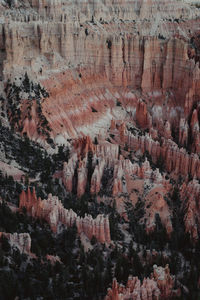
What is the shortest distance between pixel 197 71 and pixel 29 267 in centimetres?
3316

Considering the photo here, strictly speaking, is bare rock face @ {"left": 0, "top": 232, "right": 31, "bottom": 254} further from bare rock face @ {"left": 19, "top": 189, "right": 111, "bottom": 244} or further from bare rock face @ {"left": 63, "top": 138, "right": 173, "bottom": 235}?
bare rock face @ {"left": 63, "top": 138, "right": 173, "bottom": 235}

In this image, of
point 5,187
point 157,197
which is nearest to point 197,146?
point 157,197

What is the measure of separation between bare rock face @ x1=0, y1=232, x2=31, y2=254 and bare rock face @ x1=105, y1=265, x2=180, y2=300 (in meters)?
5.16

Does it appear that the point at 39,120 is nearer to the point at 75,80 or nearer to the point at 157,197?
the point at 75,80

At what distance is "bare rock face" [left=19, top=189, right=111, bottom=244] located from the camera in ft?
98.5

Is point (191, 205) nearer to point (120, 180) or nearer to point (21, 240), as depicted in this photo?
point (120, 180)

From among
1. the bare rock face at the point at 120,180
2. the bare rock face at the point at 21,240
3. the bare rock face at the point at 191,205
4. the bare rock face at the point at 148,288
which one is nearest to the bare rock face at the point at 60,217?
the bare rock face at the point at 21,240

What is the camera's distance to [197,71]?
5059 cm

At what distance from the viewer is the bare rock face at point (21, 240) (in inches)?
1004

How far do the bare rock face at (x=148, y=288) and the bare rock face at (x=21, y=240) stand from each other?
5.16m

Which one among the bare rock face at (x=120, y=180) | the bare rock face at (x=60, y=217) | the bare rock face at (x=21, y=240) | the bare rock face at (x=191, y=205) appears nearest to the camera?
the bare rock face at (x=21, y=240)

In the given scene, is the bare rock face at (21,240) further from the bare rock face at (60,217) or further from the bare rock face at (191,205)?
the bare rock face at (191,205)

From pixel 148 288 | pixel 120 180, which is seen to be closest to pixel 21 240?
pixel 148 288

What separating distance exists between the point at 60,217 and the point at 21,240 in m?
5.61
